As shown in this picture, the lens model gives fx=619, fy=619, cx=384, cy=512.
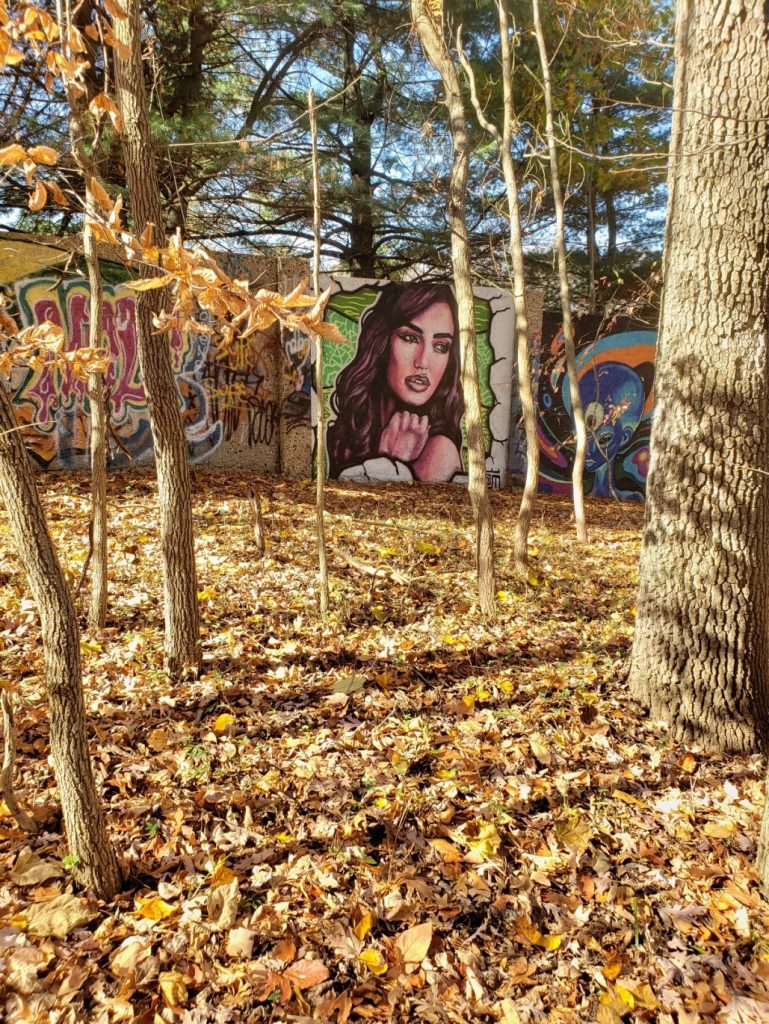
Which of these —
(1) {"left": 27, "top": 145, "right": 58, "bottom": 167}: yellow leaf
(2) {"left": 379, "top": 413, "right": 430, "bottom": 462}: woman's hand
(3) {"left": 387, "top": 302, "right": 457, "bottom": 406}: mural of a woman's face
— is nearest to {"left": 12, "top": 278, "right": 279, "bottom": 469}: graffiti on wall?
(2) {"left": 379, "top": 413, "right": 430, "bottom": 462}: woman's hand

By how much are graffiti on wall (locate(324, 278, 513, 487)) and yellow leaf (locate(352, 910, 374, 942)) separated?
704cm

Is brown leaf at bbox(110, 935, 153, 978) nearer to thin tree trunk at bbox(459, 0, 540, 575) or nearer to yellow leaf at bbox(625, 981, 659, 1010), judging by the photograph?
yellow leaf at bbox(625, 981, 659, 1010)

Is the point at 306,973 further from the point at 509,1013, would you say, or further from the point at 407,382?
the point at 407,382

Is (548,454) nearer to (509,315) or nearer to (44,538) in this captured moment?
(509,315)

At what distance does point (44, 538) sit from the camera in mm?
2188

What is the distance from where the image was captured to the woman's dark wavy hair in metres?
8.96

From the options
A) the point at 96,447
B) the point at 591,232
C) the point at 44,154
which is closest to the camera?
the point at 44,154

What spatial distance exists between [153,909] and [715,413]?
11.1ft

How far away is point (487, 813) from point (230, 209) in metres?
9.95

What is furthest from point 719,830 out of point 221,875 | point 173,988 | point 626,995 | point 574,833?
point 173,988

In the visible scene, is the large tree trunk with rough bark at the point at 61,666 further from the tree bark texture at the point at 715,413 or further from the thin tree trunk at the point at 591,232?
the thin tree trunk at the point at 591,232

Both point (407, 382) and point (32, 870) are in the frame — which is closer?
point (32, 870)

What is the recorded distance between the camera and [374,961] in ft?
7.28

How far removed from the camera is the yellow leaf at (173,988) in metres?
2.07
